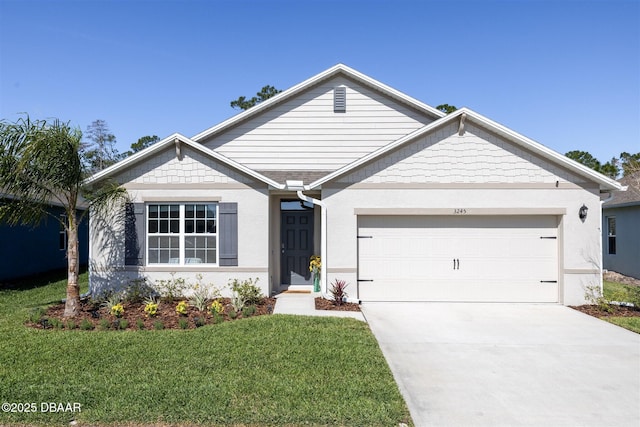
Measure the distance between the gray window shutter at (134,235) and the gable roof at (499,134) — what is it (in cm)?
447

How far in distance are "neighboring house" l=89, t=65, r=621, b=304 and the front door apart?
57.2 inches

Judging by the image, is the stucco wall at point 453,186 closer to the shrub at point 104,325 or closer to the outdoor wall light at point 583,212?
the outdoor wall light at point 583,212

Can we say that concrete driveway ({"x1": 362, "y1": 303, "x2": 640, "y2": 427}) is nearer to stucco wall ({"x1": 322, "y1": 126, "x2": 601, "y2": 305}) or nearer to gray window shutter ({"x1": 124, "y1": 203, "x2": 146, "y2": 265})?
stucco wall ({"x1": 322, "y1": 126, "x2": 601, "y2": 305})

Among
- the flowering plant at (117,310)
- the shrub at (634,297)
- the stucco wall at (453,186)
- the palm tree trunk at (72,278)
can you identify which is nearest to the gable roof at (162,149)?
the palm tree trunk at (72,278)

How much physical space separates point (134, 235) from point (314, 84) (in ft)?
23.2

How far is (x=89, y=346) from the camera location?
21.4 ft

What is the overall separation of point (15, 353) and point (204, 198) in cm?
523

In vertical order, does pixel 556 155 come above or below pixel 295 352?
above

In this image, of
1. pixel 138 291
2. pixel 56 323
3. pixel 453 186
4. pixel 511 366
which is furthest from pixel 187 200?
pixel 511 366

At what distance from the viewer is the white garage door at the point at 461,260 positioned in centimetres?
1040

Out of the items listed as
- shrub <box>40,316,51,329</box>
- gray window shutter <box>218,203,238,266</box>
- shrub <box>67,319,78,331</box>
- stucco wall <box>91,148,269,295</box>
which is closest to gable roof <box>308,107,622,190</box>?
stucco wall <box>91,148,269,295</box>

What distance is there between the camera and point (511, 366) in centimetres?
593

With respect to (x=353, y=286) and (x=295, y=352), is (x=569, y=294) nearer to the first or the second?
(x=353, y=286)

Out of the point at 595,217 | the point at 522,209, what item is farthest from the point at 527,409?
the point at 595,217
